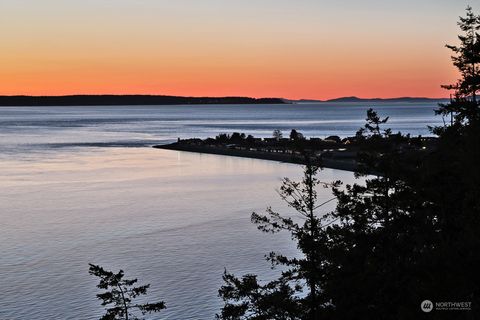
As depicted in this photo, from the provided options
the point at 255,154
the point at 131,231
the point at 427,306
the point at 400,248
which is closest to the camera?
the point at 427,306

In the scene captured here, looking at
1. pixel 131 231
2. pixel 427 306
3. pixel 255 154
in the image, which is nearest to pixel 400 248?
pixel 427 306

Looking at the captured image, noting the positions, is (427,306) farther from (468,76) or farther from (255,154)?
(255,154)

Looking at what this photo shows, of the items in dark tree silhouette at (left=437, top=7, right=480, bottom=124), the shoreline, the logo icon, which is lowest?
the shoreline

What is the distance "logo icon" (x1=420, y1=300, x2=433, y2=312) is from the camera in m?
12.9

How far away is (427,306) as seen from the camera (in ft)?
42.5

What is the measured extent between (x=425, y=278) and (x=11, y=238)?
115ft

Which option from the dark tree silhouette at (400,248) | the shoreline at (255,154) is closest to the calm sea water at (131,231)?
the shoreline at (255,154)

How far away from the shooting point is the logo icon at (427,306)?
12898mm

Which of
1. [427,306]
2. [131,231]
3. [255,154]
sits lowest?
[131,231]

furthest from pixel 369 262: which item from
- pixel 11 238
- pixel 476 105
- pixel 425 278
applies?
pixel 11 238

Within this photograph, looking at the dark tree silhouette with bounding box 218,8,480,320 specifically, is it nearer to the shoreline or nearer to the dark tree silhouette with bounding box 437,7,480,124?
the dark tree silhouette with bounding box 437,7,480,124

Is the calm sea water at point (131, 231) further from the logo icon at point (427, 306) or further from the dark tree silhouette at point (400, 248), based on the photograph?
the logo icon at point (427, 306)

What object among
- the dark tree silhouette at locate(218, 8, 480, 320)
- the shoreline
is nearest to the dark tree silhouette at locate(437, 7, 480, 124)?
the dark tree silhouette at locate(218, 8, 480, 320)

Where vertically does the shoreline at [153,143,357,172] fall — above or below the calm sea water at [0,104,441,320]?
above
